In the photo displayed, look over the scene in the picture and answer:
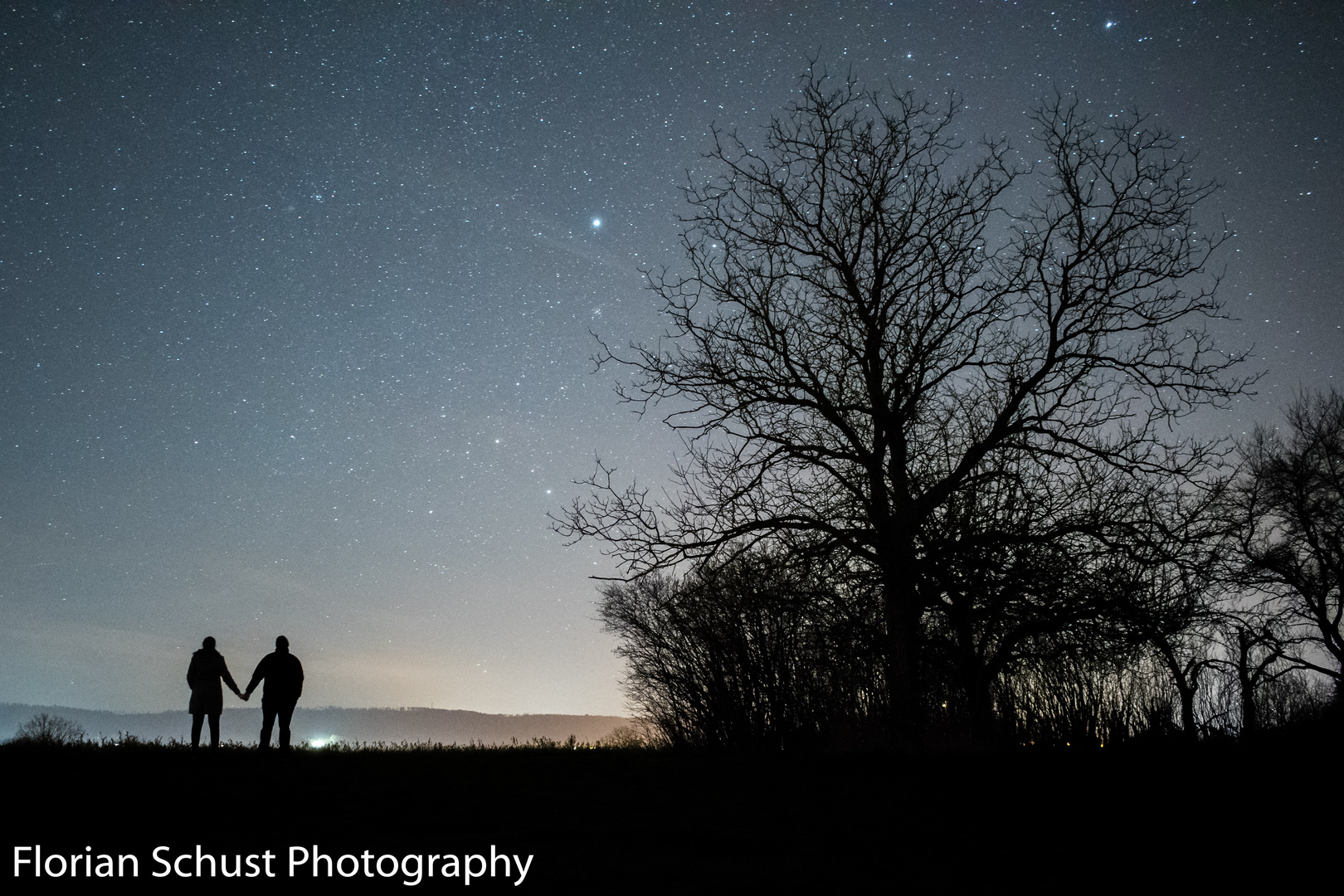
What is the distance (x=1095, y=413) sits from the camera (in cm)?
1090

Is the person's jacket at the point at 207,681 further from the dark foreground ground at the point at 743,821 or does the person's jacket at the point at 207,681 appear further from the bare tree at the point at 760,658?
the bare tree at the point at 760,658

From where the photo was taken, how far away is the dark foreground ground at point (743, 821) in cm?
509

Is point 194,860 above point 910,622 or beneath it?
beneath

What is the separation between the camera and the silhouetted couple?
12.9m

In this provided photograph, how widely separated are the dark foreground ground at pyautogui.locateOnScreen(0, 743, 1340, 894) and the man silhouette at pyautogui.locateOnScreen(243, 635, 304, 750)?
2881 millimetres

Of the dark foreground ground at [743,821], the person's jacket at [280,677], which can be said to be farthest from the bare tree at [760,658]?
the person's jacket at [280,677]

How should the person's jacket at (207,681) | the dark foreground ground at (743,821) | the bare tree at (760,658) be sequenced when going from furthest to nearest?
1. the person's jacket at (207,681)
2. the bare tree at (760,658)
3. the dark foreground ground at (743,821)

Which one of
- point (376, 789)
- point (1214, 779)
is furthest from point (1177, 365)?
point (376, 789)

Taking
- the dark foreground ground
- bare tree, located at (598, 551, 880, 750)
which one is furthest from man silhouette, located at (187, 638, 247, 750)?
bare tree, located at (598, 551, 880, 750)

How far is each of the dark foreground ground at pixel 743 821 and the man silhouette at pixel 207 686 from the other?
8.52ft

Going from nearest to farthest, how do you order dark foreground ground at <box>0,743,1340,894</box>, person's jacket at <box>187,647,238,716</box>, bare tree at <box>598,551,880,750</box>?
dark foreground ground at <box>0,743,1340,894</box> → bare tree at <box>598,551,880,750</box> → person's jacket at <box>187,647,238,716</box>

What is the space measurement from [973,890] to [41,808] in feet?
26.5

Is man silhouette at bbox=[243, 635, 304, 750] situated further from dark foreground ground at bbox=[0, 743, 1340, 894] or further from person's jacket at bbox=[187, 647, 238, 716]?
dark foreground ground at bbox=[0, 743, 1340, 894]

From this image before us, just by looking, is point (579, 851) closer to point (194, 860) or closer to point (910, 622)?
point (194, 860)
